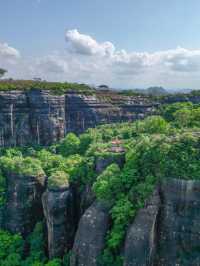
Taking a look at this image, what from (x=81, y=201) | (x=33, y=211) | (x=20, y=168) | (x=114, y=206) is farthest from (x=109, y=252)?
(x=20, y=168)

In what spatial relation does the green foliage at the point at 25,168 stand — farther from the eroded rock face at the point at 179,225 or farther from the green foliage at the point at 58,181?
the eroded rock face at the point at 179,225

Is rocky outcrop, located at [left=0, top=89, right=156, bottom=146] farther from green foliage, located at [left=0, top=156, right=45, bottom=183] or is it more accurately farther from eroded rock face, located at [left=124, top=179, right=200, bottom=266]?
eroded rock face, located at [left=124, top=179, right=200, bottom=266]

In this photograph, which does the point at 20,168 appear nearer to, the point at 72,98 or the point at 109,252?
the point at 109,252

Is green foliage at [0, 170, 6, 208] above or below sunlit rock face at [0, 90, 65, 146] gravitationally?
below

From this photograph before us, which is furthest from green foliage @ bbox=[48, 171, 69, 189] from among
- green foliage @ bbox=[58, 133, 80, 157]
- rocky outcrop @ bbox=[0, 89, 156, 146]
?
rocky outcrop @ bbox=[0, 89, 156, 146]

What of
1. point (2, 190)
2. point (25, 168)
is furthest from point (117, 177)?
point (2, 190)

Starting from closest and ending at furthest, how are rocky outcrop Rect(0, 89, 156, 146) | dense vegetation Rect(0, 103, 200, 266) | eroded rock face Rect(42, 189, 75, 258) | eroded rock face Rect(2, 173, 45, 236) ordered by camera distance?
dense vegetation Rect(0, 103, 200, 266), eroded rock face Rect(42, 189, 75, 258), eroded rock face Rect(2, 173, 45, 236), rocky outcrop Rect(0, 89, 156, 146)
